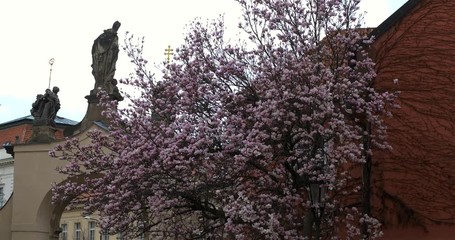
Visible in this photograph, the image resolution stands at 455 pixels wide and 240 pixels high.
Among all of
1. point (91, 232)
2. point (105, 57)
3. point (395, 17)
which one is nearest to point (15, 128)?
point (91, 232)

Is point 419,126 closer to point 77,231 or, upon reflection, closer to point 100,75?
point 100,75

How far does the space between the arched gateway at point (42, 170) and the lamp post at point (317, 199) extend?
1161 cm

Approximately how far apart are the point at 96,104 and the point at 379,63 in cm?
1074

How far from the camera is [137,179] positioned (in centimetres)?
1416

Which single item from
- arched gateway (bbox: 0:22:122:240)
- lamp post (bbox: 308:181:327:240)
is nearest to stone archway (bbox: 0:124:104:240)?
arched gateway (bbox: 0:22:122:240)

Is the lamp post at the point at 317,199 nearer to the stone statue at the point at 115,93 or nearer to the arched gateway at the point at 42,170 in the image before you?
the stone statue at the point at 115,93

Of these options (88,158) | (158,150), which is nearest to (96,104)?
(88,158)

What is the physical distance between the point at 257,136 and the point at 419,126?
4.29 m

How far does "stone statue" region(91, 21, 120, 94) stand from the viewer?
79.3 ft

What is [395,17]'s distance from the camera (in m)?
16.7

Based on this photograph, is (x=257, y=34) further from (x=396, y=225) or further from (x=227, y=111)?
(x=396, y=225)

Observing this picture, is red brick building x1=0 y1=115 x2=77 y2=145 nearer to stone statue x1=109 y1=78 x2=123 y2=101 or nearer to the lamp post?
stone statue x1=109 y1=78 x2=123 y2=101

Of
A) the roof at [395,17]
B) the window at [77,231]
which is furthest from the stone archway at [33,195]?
the window at [77,231]

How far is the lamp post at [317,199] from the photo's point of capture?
13.2 meters
